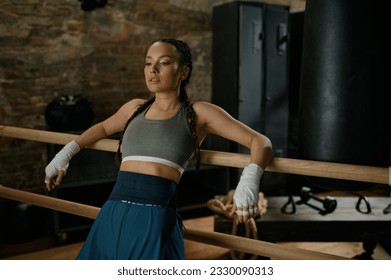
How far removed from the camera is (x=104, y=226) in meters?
1.38

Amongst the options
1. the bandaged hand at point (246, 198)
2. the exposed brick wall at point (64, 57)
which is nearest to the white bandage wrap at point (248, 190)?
the bandaged hand at point (246, 198)

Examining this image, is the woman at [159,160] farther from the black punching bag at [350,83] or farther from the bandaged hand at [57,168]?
the bandaged hand at [57,168]

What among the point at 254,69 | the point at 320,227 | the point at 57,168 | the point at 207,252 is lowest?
the point at 207,252

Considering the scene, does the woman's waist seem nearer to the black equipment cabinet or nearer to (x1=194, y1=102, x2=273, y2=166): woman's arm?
(x1=194, y1=102, x2=273, y2=166): woman's arm

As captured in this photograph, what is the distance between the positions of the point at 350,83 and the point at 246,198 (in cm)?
44

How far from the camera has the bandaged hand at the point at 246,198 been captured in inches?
47.4

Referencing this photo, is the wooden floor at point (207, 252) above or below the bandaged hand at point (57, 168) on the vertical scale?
below

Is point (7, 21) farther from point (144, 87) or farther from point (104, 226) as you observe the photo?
point (104, 226)

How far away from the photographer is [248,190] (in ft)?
3.98

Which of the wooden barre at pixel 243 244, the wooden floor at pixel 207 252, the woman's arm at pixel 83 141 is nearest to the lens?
the wooden barre at pixel 243 244

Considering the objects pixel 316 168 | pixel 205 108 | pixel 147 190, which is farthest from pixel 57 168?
pixel 316 168

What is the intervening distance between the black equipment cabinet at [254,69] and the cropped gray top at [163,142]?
2822 mm

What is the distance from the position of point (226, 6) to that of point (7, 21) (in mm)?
1963

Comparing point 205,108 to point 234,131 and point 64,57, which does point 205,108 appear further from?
point 64,57
